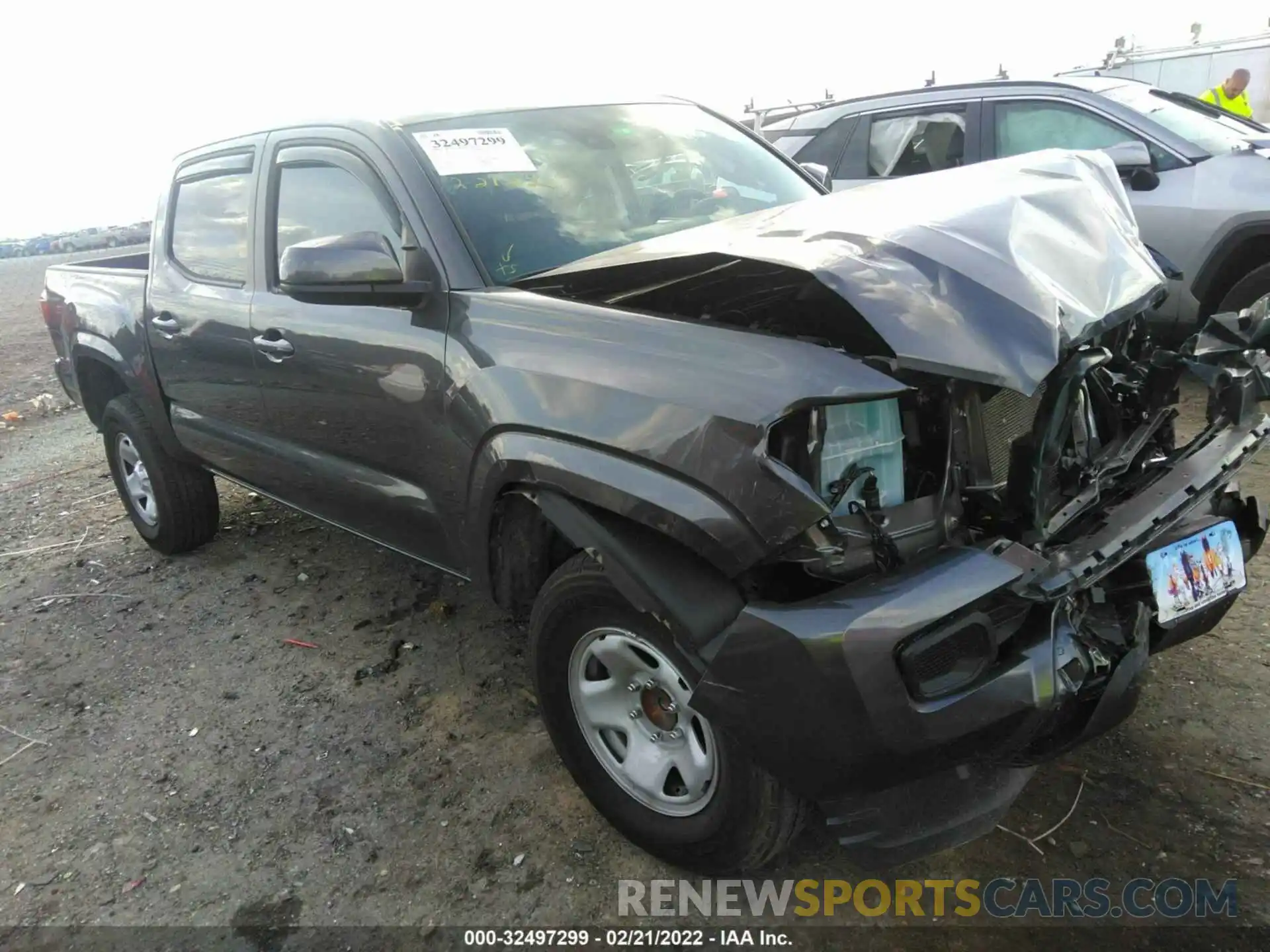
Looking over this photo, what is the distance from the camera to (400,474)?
2.82 meters

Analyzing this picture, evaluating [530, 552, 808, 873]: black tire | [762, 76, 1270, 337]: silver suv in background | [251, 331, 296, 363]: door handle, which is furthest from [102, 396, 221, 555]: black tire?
[762, 76, 1270, 337]: silver suv in background

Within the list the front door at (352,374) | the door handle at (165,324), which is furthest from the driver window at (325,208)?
the door handle at (165,324)

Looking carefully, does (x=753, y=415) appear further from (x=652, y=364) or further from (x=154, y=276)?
(x=154, y=276)

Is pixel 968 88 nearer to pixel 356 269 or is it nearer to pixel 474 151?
pixel 474 151

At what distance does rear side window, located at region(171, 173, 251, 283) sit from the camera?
11.5 feet

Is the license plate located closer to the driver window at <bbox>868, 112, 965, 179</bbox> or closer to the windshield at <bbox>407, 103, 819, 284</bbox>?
the windshield at <bbox>407, 103, 819, 284</bbox>

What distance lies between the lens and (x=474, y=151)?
110 inches

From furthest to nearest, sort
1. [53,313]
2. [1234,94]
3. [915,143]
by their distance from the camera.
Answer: [1234,94]
[915,143]
[53,313]

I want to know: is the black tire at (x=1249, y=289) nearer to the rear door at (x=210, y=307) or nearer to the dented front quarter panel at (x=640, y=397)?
the dented front quarter panel at (x=640, y=397)

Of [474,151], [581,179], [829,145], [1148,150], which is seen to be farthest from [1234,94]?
[474,151]

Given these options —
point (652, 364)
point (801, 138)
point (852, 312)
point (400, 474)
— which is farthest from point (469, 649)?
point (801, 138)

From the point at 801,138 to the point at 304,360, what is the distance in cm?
471

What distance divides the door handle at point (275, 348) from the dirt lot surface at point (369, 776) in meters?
1.17

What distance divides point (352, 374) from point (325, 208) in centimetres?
65
